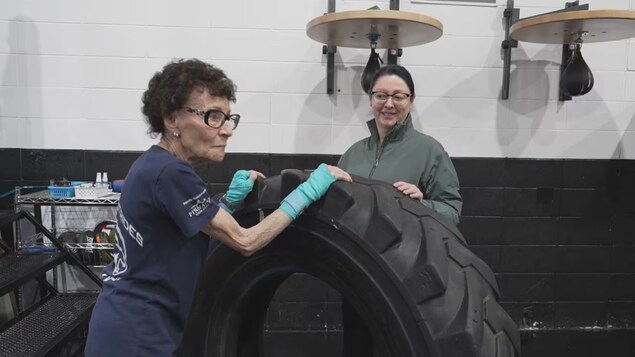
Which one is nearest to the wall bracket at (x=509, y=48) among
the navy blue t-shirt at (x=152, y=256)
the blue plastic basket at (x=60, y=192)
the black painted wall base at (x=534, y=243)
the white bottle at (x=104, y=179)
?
the black painted wall base at (x=534, y=243)

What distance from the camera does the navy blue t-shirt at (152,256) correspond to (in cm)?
110

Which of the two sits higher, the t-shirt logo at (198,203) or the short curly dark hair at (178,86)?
the short curly dark hair at (178,86)

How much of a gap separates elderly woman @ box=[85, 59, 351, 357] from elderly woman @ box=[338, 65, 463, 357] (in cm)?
49

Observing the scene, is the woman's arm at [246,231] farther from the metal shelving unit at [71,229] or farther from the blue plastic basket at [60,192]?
the blue plastic basket at [60,192]

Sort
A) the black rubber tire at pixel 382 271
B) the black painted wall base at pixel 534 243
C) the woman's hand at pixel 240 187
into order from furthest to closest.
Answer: the black painted wall base at pixel 534 243 < the woman's hand at pixel 240 187 < the black rubber tire at pixel 382 271

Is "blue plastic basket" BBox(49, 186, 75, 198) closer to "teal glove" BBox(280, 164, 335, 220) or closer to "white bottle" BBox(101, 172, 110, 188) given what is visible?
"white bottle" BBox(101, 172, 110, 188)

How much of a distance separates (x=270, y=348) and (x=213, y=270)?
63.0 inches

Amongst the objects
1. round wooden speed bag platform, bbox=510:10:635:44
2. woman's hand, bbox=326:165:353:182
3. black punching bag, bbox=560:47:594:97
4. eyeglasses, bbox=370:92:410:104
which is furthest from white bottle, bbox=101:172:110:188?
black punching bag, bbox=560:47:594:97

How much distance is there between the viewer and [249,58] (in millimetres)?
2727

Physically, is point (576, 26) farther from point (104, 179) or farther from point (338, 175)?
point (104, 179)

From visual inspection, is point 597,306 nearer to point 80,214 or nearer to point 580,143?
point 580,143

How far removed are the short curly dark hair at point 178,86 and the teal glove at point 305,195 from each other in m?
0.30

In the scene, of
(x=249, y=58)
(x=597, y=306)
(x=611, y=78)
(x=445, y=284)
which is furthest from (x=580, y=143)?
(x=445, y=284)

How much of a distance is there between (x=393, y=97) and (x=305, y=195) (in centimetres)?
63
